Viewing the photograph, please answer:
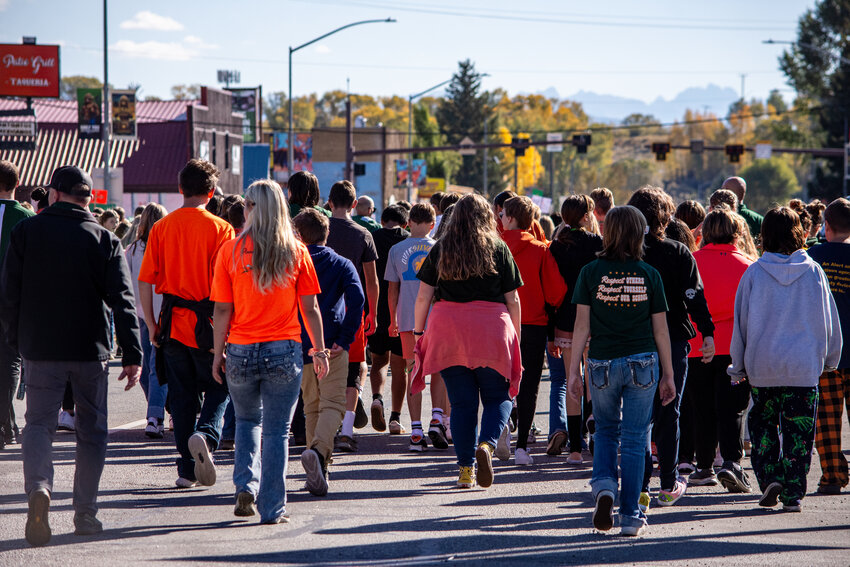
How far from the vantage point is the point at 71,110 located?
6531cm

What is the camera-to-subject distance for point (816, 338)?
7098mm

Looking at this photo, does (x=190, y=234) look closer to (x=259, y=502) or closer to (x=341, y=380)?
(x=341, y=380)

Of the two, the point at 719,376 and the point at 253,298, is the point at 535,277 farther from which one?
the point at 253,298

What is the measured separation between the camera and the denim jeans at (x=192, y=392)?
23.8 ft

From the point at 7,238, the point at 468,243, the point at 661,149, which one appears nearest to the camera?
the point at 468,243

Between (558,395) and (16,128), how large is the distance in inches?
1435

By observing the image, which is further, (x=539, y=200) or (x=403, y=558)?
(x=539, y=200)

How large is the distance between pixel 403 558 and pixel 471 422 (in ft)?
6.05

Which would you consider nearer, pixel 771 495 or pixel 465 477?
pixel 771 495

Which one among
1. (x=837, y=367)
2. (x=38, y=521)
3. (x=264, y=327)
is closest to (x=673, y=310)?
(x=837, y=367)

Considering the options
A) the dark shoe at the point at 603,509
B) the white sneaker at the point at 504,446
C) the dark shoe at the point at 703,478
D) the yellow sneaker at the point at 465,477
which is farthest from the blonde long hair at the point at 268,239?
the dark shoe at the point at 703,478

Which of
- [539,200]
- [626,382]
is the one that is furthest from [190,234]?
[539,200]

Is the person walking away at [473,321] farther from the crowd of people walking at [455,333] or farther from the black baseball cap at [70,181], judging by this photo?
the black baseball cap at [70,181]

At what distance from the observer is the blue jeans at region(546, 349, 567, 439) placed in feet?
29.6
